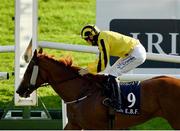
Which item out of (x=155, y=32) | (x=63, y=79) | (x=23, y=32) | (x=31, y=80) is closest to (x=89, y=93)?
(x=63, y=79)

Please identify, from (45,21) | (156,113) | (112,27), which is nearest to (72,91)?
(156,113)

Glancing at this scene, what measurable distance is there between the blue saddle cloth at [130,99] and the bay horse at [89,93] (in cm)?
5

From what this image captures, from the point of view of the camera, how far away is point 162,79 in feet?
27.6

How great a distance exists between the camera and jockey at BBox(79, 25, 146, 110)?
326 inches

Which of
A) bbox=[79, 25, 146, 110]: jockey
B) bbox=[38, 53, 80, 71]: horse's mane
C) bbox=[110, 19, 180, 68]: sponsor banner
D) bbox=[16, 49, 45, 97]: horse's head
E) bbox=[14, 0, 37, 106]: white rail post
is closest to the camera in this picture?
bbox=[79, 25, 146, 110]: jockey

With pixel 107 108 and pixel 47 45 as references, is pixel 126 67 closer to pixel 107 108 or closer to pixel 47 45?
pixel 107 108

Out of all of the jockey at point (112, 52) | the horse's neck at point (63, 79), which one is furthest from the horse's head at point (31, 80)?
the jockey at point (112, 52)

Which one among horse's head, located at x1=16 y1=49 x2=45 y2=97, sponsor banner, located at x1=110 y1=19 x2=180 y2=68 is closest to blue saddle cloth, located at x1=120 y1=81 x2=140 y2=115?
horse's head, located at x1=16 y1=49 x2=45 y2=97

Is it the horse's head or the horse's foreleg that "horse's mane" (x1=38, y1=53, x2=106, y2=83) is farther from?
the horse's foreleg

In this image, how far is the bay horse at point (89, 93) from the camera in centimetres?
838

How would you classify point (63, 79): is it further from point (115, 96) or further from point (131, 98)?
point (131, 98)

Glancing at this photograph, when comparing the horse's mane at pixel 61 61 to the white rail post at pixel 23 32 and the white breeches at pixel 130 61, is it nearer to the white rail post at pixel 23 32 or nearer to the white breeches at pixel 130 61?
the white breeches at pixel 130 61

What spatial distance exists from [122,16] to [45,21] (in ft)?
19.4

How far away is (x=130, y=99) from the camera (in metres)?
8.36
